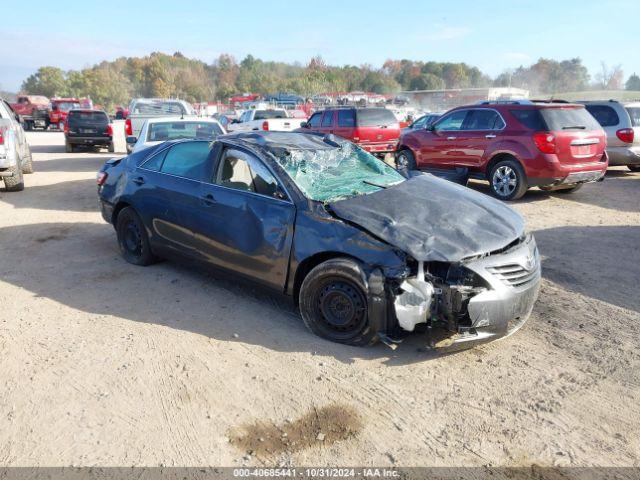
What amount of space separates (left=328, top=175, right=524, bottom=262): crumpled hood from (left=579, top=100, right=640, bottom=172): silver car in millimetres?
8790

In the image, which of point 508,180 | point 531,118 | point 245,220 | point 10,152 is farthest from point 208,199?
point 10,152

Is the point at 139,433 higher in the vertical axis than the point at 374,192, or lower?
lower

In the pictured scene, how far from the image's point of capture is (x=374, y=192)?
446 centimetres

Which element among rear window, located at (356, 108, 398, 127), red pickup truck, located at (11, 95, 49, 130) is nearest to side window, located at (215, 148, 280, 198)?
rear window, located at (356, 108, 398, 127)

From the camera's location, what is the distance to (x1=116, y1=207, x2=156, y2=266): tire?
18.7 feet

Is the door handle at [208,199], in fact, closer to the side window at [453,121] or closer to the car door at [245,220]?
the car door at [245,220]

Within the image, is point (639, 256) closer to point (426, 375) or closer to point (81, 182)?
point (426, 375)

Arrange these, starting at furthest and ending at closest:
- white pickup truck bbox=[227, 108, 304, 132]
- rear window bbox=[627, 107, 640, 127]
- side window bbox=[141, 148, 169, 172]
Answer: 1. white pickup truck bbox=[227, 108, 304, 132]
2. rear window bbox=[627, 107, 640, 127]
3. side window bbox=[141, 148, 169, 172]

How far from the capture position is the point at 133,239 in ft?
19.4

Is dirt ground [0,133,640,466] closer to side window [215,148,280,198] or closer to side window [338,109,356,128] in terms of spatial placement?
side window [215,148,280,198]

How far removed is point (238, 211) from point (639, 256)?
476 centimetres

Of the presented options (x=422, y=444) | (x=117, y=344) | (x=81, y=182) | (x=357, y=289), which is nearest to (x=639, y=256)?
(x=357, y=289)

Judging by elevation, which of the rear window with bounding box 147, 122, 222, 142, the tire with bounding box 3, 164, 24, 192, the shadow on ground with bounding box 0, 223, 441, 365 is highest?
the rear window with bounding box 147, 122, 222, 142

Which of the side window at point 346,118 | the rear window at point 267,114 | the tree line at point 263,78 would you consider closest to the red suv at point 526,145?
the side window at point 346,118
